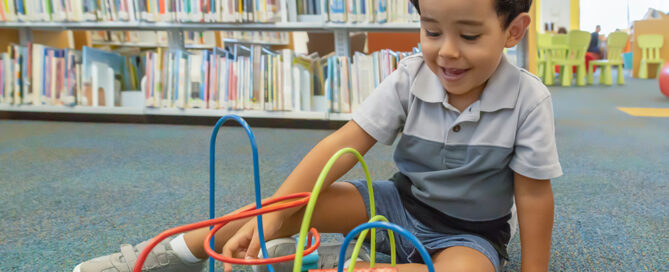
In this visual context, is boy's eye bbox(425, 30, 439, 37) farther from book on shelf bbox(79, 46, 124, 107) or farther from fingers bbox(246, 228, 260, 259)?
book on shelf bbox(79, 46, 124, 107)

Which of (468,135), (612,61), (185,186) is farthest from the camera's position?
(612,61)

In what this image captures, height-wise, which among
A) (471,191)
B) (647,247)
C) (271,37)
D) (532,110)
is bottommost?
(647,247)

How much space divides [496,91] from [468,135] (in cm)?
7

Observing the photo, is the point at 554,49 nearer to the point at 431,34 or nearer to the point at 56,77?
the point at 56,77

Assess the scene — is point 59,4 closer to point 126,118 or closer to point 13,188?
point 126,118

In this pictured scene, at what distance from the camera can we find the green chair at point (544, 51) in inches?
224

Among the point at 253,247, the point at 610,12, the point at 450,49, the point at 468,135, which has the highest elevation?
the point at 610,12

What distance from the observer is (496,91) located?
693 mm

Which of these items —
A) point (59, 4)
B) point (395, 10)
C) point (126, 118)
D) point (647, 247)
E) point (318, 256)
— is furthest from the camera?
point (126, 118)

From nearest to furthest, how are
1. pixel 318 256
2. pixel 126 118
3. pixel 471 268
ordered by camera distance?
pixel 471 268
pixel 318 256
pixel 126 118

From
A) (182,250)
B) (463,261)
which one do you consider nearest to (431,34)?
(463,261)

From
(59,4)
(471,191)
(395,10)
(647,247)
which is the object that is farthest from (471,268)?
(59,4)

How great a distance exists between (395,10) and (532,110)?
1.61m

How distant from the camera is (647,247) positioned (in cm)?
91
